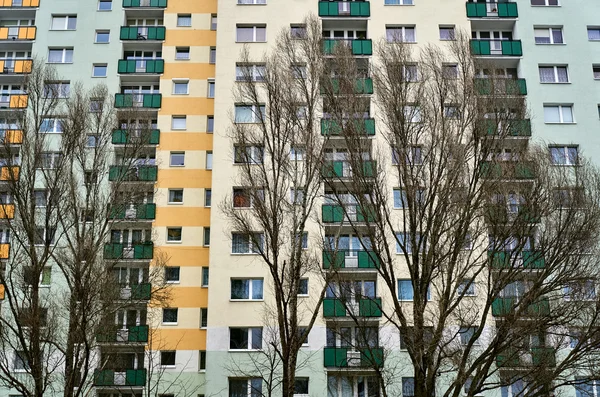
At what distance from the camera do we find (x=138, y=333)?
42375 mm

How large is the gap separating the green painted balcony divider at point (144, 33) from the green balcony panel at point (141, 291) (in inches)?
721

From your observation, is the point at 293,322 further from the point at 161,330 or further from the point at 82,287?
the point at 161,330

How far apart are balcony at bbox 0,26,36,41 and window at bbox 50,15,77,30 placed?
1.43m

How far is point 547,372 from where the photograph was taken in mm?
27453

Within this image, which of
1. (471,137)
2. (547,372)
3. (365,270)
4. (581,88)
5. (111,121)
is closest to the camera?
(547,372)

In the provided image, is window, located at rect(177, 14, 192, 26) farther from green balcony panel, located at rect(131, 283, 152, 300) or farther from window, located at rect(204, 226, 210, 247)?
green balcony panel, located at rect(131, 283, 152, 300)

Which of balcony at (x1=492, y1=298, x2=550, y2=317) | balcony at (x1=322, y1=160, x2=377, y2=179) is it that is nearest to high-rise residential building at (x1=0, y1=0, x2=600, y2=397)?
balcony at (x1=322, y1=160, x2=377, y2=179)

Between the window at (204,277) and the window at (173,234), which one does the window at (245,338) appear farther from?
the window at (173,234)

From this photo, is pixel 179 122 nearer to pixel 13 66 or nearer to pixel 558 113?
pixel 13 66

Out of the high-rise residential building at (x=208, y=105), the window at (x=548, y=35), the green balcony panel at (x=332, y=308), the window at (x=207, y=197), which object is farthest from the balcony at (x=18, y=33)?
the window at (x=548, y=35)

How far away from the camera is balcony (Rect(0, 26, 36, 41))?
1999 inches

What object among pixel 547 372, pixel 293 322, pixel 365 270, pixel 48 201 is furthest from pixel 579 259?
pixel 48 201

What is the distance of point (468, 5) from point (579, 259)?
24775 mm

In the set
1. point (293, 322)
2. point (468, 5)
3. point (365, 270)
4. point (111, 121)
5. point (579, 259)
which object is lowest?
point (293, 322)
